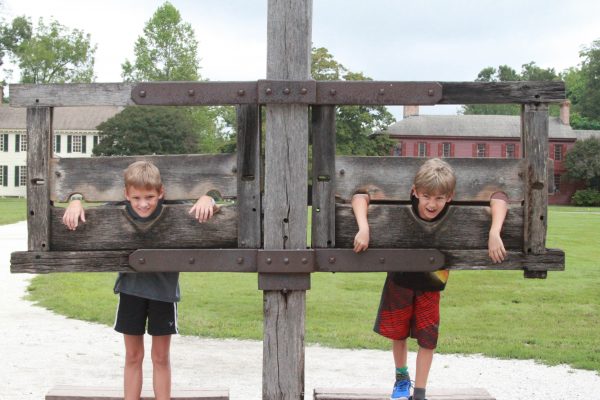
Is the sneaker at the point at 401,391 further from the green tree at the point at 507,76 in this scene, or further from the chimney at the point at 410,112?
the green tree at the point at 507,76

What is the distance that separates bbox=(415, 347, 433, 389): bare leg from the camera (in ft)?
15.3

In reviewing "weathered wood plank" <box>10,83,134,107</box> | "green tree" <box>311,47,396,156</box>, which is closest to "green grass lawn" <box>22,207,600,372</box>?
"weathered wood plank" <box>10,83,134,107</box>

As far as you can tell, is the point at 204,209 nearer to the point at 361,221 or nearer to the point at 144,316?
the point at 361,221

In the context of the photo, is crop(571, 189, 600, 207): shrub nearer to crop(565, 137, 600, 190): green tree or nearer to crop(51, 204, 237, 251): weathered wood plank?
crop(565, 137, 600, 190): green tree

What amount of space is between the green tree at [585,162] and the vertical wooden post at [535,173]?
6090cm

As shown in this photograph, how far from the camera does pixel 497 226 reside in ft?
14.0

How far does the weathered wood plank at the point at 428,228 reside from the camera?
4.25 metres

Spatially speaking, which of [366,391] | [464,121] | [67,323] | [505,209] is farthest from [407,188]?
[464,121]

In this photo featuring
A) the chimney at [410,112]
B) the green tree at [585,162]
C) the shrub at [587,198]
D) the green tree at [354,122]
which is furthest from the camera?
the chimney at [410,112]

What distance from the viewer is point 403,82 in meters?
4.19

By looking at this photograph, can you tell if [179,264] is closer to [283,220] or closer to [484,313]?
[283,220]

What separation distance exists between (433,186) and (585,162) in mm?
61856

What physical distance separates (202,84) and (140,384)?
1.80 meters

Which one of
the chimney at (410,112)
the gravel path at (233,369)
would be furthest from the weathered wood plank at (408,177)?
the chimney at (410,112)
